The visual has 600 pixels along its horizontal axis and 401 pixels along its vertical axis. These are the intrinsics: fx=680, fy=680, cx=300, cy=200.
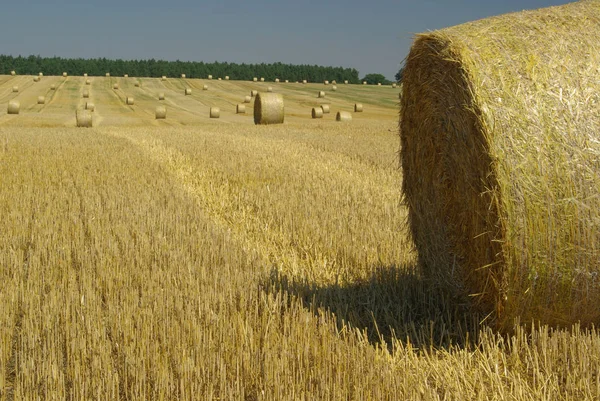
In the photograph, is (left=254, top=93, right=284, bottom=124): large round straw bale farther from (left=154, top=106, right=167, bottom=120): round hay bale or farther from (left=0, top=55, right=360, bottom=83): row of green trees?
(left=0, top=55, right=360, bottom=83): row of green trees

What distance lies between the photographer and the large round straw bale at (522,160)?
13.2ft

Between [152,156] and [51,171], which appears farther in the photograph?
[152,156]

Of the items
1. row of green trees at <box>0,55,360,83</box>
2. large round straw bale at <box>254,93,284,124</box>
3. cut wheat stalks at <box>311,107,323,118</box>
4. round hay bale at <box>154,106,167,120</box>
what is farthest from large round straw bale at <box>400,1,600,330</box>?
row of green trees at <box>0,55,360,83</box>

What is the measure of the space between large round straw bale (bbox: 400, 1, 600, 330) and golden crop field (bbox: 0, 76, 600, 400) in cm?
27

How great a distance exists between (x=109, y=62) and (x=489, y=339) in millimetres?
86975

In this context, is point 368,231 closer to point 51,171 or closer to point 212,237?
point 212,237

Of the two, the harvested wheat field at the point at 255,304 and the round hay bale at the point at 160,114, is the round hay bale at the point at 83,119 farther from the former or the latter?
the harvested wheat field at the point at 255,304

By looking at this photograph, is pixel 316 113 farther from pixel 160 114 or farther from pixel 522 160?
pixel 522 160

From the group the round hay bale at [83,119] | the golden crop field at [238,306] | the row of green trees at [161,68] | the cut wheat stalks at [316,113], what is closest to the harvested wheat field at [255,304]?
the golden crop field at [238,306]

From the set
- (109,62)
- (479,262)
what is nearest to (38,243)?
(479,262)

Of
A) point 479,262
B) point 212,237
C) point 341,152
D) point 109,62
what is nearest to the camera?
point 479,262

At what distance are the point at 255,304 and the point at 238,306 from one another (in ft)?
0.47

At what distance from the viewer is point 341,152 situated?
15508 millimetres

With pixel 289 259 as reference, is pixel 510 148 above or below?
above
